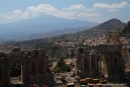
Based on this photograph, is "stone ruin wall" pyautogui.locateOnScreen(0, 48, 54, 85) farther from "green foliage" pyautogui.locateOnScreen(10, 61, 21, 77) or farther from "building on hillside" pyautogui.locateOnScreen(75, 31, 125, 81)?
"green foliage" pyautogui.locateOnScreen(10, 61, 21, 77)

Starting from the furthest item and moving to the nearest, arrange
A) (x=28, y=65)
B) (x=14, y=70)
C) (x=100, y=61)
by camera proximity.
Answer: (x=14, y=70) → (x=100, y=61) → (x=28, y=65)

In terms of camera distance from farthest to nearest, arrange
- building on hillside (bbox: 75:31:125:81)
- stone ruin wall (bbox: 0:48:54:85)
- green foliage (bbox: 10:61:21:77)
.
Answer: green foliage (bbox: 10:61:21:77), building on hillside (bbox: 75:31:125:81), stone ruin wall (bbox: 0:48:54:85)

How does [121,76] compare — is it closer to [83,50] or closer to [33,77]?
[83,50]

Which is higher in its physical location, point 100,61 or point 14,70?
point 100,61

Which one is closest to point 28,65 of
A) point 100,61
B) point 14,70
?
point 14,70

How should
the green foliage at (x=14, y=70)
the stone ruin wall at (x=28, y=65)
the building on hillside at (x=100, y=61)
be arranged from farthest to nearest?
1. the green foliage at (x=14, y=70)
2. the building on hillside at (x=100, y=61)
3. the stone ruin wall at (x=28, y=65)

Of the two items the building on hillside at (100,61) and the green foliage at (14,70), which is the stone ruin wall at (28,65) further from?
the green foliage at (14,70)

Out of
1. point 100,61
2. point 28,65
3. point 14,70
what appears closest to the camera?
point 28,65

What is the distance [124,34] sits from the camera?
120 metres

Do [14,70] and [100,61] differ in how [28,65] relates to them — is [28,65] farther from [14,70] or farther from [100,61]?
[100,61]

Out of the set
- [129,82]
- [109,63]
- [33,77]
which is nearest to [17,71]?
[33,77]

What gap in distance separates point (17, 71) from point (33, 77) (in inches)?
366

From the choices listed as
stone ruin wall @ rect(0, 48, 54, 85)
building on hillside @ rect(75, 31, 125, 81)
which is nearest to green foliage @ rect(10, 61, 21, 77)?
stone ruin wall @ rect(0, 48, 54, 85)

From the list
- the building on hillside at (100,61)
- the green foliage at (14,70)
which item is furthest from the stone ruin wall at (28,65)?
the green foliage at (14,70)
